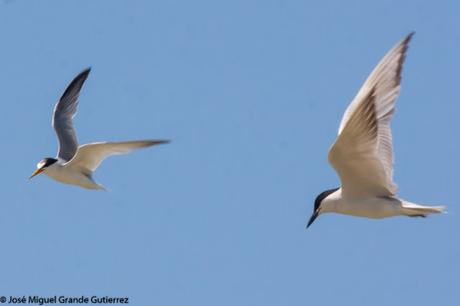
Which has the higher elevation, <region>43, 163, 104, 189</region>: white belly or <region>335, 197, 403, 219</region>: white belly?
<region>43, 163, 104, 189</region>: white belly

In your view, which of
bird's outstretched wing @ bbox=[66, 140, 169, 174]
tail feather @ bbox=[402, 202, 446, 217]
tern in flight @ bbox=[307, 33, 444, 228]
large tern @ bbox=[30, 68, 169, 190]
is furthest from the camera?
large tern @ bbox=[30, 68, 169, 190]

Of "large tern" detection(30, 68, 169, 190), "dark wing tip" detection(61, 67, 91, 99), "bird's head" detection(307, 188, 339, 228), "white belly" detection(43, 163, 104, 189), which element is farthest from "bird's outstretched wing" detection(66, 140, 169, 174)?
"bird's head" detection(307, 188, 339, 228)

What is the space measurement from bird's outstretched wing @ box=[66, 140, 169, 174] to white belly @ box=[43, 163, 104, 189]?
0.11 meters

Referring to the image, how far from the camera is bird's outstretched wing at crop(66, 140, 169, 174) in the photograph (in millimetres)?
16047

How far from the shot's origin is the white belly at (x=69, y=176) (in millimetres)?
17047

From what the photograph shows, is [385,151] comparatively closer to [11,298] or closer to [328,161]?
[328,161]

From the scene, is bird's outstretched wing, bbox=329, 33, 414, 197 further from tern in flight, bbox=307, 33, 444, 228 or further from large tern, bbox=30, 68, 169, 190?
large tern, bbox=30, 68, 169, 190

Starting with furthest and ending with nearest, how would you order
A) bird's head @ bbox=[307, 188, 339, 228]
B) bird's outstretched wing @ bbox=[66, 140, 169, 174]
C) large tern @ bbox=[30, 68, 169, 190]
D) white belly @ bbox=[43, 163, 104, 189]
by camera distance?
white belly @ bbox=[43, 163, 104, 189] → large tern @ bbox=[30, 68, 169, 190] → bird's outstretched wing @ bbox=[66, 140, 169, 174] → bird's head @ bbox=[307, 188, 339, 228]

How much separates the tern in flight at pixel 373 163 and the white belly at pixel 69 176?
210 inches

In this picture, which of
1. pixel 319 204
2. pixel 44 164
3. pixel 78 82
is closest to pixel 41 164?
pixel 44 164

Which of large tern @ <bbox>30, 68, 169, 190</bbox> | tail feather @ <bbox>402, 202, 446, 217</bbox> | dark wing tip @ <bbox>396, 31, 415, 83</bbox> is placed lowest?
tail feather @ <bbox>402, 202, 446, 217</bbox>

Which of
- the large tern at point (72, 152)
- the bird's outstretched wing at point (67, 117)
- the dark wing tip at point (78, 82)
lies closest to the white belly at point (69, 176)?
the large tern at point (72, 152)

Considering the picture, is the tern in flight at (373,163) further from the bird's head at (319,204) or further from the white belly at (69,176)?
the white belly at (69,176)

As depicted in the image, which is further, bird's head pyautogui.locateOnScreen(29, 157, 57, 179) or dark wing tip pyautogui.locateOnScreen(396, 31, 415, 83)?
bird's head pyautogui.locateOnScreen(29, 157, 57, 179)
